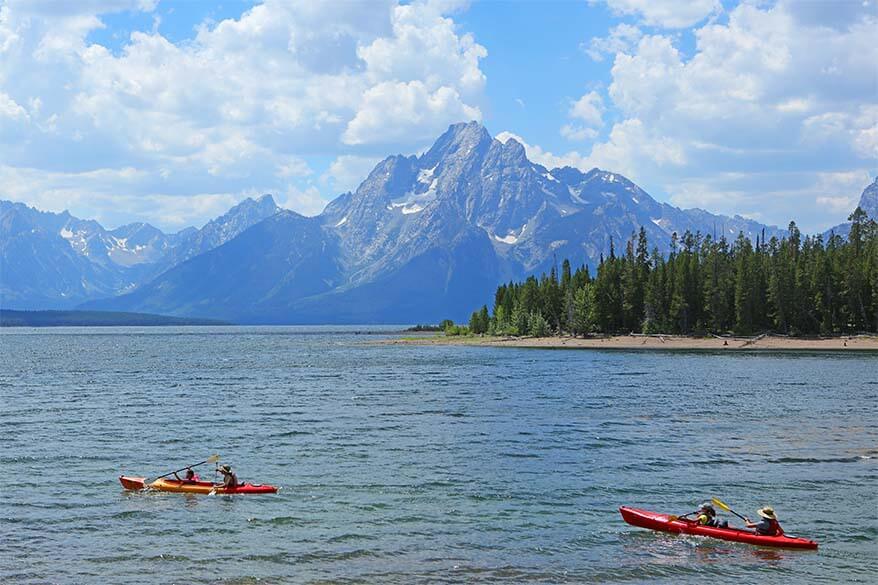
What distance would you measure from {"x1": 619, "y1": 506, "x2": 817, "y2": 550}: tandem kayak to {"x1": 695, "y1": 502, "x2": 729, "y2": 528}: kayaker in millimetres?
203

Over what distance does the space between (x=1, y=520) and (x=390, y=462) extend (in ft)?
71.6

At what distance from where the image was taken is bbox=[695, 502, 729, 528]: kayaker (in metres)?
36.3

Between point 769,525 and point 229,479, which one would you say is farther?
point 229,479

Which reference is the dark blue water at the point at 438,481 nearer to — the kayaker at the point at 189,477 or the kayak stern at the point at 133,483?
the kayak stern at the point at 133,483

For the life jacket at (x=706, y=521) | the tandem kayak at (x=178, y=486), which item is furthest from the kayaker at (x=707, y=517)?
the tandem kayak at (x=178, y=486)

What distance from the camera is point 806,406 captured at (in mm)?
78938

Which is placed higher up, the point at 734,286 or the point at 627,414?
the point at 734,286

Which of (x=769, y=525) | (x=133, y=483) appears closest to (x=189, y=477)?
(x=133, y=483)

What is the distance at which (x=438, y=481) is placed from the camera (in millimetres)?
46031

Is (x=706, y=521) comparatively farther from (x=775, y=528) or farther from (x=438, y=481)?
(x=438, y=481)

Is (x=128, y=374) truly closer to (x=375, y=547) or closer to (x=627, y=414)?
(x=627, y=414)

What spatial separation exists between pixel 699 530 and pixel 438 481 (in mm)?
15085

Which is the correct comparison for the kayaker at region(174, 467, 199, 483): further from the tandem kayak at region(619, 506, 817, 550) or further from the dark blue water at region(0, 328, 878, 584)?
the tandem kayak at region(619, 506, 817, 550)

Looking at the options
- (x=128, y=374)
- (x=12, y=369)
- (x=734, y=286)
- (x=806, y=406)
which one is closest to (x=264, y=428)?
(x=806, y=406)
